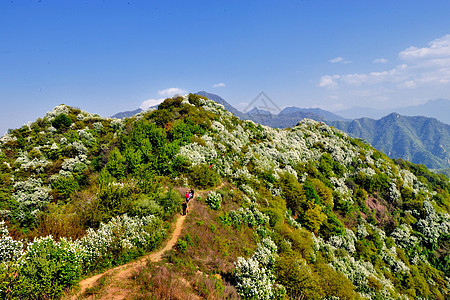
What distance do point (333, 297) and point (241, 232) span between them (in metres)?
9.33

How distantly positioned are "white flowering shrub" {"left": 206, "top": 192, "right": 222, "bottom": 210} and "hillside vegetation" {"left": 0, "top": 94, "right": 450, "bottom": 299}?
0.14 metres

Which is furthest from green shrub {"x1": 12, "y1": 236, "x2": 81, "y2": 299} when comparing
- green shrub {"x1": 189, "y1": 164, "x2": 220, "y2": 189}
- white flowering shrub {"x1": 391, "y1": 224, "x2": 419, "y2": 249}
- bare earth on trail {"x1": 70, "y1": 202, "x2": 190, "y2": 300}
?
white flowering shrub {"x1": 391, "y1": 224, "x2": 419, "y2": 249}

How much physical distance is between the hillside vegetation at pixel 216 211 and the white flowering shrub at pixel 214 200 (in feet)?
0.47

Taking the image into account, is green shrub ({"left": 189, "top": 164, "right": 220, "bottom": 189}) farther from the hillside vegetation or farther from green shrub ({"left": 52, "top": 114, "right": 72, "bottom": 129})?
green shrub ({"left": 52, "top": 114, "right": 72, "bottom": 129})

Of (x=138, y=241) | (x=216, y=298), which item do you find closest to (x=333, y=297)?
(x=216, y=298)

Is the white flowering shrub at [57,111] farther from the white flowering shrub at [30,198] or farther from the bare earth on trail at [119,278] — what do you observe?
the bare earth on trail at [119,278]

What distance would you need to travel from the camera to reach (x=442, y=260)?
1697 inches

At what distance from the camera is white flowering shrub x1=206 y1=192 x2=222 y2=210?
20030 mm

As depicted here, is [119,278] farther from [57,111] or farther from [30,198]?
[57,111]

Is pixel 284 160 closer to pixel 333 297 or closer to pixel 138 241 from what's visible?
pixel 333 297

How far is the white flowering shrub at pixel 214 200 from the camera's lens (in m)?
20.0

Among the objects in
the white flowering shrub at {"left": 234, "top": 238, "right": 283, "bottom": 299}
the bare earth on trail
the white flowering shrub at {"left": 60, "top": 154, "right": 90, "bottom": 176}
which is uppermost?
the white flowering shrub at {"left": 60, "top": 154, "right": 90, "bottom": 176}

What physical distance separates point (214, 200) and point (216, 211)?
124 cm

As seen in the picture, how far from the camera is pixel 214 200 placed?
20.5 metres
